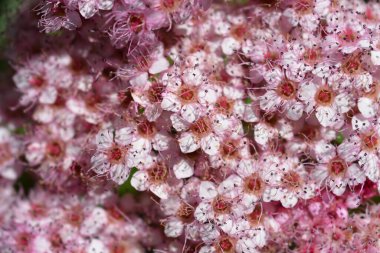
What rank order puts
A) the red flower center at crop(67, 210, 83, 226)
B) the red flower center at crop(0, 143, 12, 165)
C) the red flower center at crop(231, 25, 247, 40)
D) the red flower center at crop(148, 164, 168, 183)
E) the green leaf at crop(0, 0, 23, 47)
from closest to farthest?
the red flower center at crop(148, 164, 168, 183) < the red flower center at crop(231, 25, 247, 40) < the red flower center at crop(67, 210, 83, 226) < the green leaf at crop(0, 0, 23, 47) < the red flower center at crop(0, 143, 12, 165)

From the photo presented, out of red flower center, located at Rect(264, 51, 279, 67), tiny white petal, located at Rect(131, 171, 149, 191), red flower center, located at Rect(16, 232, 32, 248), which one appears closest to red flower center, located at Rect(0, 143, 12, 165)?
red flower center, located at Rect(16, 232, 32, 248)

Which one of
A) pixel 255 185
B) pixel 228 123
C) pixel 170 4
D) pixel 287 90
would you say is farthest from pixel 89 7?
pixel 255 185

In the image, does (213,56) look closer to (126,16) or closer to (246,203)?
(126,16)

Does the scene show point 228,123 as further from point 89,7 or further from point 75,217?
point 75,217

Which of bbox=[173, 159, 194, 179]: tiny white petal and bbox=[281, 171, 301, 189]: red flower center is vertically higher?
bbox=[173, 159, 194, 179]: tiny white petal

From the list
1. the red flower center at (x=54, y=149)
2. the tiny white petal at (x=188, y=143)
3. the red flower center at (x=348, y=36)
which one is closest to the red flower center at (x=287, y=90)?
the red flower center at (x=348, y=36)

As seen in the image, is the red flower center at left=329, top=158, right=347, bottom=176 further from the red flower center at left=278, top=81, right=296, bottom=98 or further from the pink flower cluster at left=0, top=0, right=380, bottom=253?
the red flower center at left=278, top=81, right=296, bottom=98

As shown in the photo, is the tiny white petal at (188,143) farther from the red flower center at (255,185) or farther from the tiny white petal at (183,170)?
the red flower center at (255,185)

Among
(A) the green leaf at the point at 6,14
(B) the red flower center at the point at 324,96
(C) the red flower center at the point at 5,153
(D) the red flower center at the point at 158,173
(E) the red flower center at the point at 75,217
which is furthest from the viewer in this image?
(C) the red flower center at the point at 5,153

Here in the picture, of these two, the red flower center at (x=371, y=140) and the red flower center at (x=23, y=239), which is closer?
the red flower center at (x=371, y=140)
